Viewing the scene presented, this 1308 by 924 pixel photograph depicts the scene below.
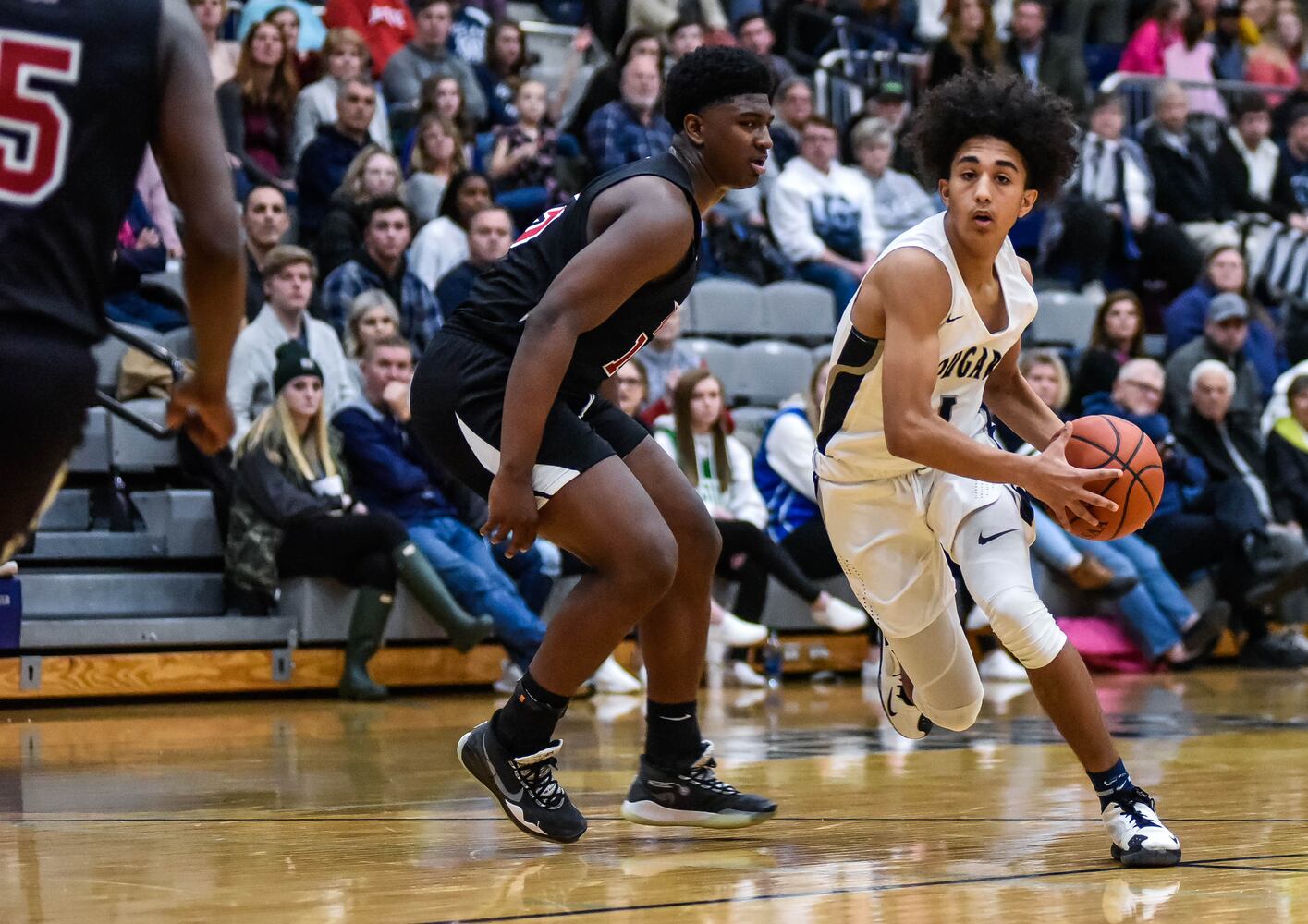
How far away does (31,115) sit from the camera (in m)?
2.30

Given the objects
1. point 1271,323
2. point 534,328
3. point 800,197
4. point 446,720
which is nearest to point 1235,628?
point 1271,323

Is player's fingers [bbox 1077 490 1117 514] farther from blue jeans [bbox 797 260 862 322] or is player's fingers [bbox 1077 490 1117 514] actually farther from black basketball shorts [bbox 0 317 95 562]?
blue jeans [bbox 797 260 862 322]

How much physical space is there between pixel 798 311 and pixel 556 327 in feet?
24.0

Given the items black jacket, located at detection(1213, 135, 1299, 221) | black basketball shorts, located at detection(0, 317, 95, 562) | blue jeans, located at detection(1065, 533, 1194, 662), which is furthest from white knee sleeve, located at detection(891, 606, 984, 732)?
black jacket, located at detection(1213, 135, 1299, 221)

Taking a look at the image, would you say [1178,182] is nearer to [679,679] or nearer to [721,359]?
[721,359]

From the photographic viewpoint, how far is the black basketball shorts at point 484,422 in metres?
3.81

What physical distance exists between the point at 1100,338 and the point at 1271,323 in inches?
80.7

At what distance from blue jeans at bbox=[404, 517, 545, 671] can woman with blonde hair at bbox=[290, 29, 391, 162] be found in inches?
103

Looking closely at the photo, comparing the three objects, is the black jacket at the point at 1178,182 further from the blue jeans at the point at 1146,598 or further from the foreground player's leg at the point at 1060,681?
the foreground player's leg at the point at 1060,681

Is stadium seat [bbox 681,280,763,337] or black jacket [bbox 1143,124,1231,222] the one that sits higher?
black jacket [bbox 1143,124,1231,222]

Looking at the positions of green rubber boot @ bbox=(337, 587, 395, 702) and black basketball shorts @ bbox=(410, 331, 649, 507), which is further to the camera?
green rubber boot @ bbox=(337, 587, 395, 702)

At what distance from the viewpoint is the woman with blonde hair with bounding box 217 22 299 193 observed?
9.72 m

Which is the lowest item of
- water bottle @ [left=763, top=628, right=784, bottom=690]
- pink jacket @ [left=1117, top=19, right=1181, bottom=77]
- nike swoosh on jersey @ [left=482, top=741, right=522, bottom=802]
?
water bottle @ [left=763, top=628, right=784, bottom=690]

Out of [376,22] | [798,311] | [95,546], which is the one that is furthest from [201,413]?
[376,22]
